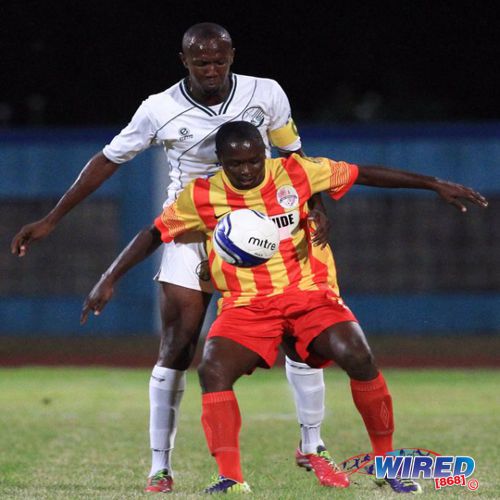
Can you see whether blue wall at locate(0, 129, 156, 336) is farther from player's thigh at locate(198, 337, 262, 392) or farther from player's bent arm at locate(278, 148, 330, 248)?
player's thigh at locate(198, 337, 262, 392)

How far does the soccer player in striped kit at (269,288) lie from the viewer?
18.8ft

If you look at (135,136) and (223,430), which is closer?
(223,430)

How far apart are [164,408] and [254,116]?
5.07 feet

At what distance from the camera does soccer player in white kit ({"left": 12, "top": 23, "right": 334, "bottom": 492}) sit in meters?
6.25

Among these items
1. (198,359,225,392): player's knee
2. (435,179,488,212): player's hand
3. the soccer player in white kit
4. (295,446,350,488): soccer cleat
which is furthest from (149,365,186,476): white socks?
(435,179,488,212): player's hand

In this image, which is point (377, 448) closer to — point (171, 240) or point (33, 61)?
point (171, 240)

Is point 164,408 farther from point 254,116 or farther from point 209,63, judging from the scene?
point 209,63

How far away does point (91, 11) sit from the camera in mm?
23953

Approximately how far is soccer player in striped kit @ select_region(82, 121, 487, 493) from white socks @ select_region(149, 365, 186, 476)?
19.7 inches

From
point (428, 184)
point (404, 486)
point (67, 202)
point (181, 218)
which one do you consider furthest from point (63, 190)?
point (404, 486)

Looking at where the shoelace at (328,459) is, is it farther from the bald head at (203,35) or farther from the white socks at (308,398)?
the bald head at (203,35)

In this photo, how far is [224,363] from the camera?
576 cm

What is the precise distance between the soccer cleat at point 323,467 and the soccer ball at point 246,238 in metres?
1.13

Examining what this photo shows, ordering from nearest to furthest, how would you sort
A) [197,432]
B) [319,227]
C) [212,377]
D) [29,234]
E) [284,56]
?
[212,377] → [319,227] → [29,234] → [197,432] → [284,56]
